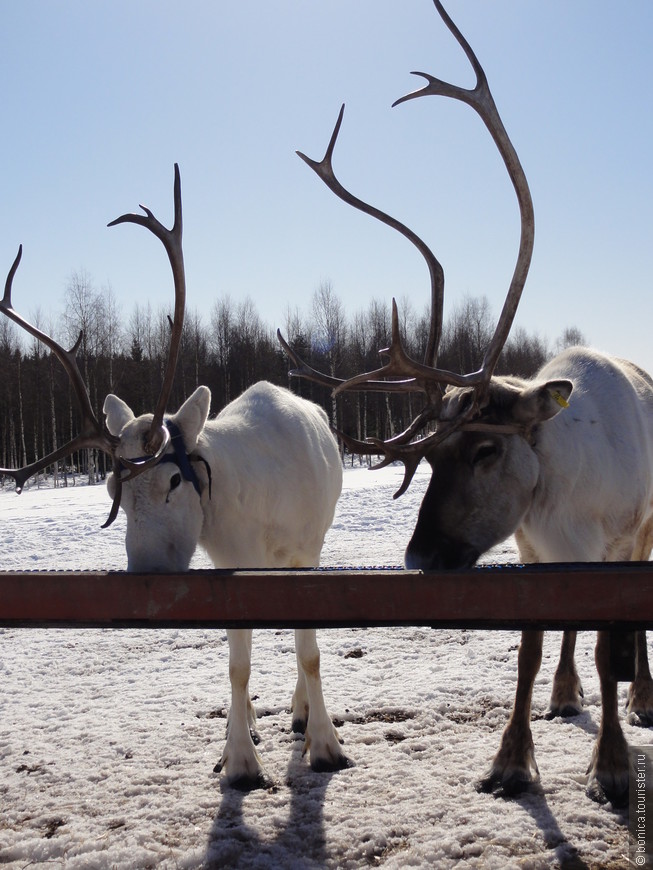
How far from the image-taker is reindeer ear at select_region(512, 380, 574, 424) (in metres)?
3.30

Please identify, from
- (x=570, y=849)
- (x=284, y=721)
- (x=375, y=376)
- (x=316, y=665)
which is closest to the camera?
(x=570, y=849)

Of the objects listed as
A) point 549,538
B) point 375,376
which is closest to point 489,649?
point 549,538

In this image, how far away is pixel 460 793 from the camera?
3229mm

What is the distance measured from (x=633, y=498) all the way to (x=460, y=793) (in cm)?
163

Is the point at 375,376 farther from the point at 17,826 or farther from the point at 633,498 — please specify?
the point at 17,826

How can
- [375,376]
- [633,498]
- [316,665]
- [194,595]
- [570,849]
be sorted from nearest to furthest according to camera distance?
1. [194,595]
2. [570,849]
3. [375,376]
4. [633,498]
5. [316,665]

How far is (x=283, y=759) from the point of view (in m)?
3.89

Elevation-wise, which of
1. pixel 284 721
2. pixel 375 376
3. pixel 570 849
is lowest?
pixel 284 721

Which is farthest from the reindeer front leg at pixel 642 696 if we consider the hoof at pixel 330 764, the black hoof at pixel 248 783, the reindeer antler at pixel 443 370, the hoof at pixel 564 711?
the black hoof at pixel 248 783

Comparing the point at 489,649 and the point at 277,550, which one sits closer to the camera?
the point at 277,550

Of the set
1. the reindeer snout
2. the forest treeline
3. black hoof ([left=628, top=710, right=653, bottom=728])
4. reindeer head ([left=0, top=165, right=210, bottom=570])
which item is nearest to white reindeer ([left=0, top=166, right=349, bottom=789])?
reindeer head ([left=0, top=165, right=210, bottom=570])

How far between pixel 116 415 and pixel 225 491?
2.52 ft

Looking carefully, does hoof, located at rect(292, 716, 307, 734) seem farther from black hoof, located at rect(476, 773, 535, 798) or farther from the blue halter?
the blue halter

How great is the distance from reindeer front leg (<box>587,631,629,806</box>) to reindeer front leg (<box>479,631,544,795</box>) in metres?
0.27
